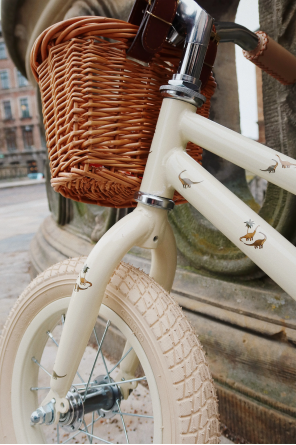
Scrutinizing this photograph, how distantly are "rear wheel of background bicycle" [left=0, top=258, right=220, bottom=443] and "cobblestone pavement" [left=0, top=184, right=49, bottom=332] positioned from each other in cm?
66

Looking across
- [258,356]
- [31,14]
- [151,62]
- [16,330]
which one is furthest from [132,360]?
[31,14]

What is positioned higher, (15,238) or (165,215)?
(165,215)

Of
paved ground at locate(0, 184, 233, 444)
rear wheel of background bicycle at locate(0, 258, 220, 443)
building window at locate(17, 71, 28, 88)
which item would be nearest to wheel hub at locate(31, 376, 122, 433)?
rear wheel of background bicycle at locate(0, 258, 220, 443)

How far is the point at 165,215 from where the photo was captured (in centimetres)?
68

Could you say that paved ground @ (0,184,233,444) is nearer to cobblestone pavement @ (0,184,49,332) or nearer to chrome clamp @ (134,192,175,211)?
cobblestone pavement @ (0,184,49,332)

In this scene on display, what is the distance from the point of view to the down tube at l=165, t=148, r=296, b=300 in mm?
527

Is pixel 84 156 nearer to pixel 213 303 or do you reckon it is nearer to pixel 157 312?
pixel 157 312

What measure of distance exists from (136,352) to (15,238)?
5.75ft

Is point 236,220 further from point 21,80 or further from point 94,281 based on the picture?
point 21,80

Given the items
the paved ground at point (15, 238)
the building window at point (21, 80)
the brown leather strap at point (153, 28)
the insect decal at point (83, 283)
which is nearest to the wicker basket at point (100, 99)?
the brown leather strap at point (153, 28)

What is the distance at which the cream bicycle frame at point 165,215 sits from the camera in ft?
1.80

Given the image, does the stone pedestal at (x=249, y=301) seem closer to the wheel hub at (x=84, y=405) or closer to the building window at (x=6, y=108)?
the wheel hub at (x=84, y=405)

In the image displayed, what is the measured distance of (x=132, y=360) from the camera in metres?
0.82

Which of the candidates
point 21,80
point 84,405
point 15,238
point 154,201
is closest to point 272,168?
point 154,201
